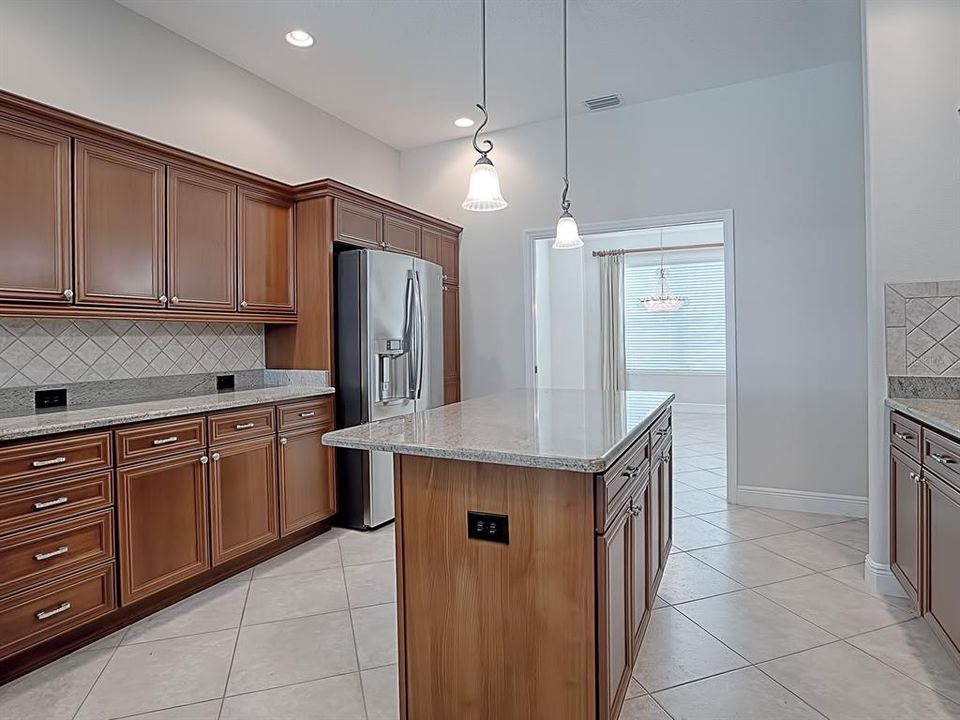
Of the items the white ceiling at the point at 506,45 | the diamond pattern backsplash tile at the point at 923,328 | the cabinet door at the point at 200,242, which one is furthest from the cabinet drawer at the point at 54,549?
the diamond pattern backsplash tile at the point at 923,328

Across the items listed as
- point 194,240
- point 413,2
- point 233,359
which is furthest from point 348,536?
point 413,2

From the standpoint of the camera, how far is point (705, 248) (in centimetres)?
809

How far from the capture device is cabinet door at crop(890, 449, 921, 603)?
2.25 m

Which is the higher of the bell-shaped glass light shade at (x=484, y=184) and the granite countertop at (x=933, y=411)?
the bell-shaped glass light shade at (x=484, y=184)

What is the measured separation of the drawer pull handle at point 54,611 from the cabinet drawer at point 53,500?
33cm

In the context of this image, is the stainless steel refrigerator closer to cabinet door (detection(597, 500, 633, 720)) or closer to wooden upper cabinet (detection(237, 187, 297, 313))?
wooden upper cabinet (detection(237, 187, 297, 313))

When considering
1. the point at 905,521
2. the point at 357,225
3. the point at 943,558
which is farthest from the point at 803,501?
the point at 357,225

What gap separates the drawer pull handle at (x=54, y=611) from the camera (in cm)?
210

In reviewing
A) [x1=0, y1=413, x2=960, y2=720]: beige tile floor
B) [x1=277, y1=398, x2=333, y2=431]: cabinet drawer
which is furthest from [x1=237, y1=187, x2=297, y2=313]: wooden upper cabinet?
[x1=0, y1=413, x2=960, y2=720]: beige tile floor

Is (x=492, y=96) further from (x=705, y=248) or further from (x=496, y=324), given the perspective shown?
(x=705, y=248)

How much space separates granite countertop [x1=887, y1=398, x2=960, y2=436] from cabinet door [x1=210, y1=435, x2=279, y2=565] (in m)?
3.04

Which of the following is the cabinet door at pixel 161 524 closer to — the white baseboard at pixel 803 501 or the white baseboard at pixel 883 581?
the white baseboard at pixel 883 581

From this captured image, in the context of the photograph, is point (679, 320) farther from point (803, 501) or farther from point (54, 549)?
point (54, 549)

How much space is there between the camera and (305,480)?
11.3 ft
